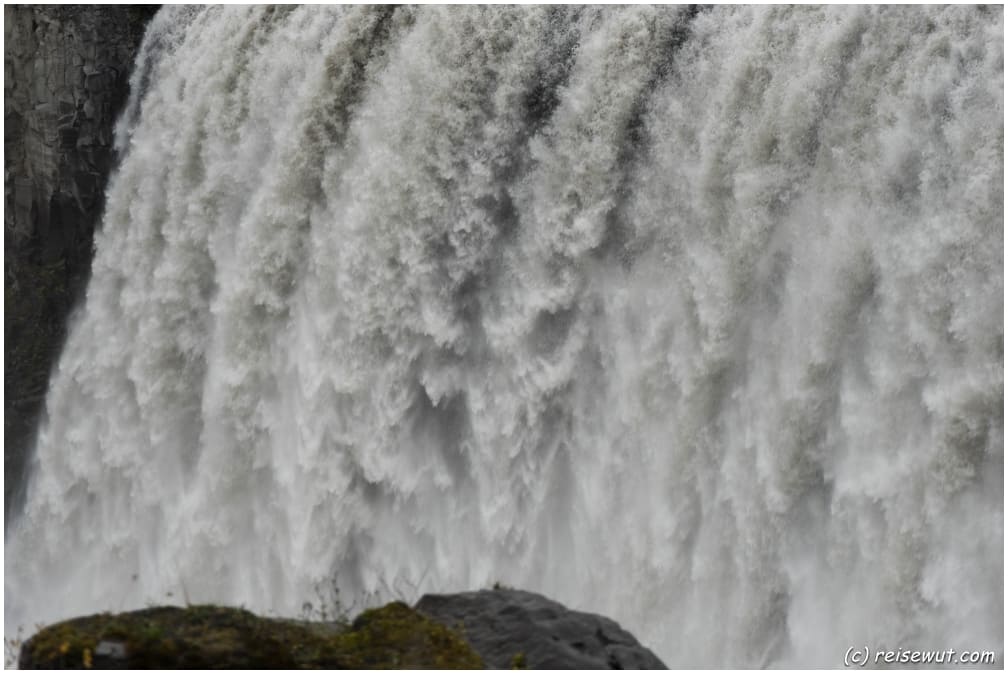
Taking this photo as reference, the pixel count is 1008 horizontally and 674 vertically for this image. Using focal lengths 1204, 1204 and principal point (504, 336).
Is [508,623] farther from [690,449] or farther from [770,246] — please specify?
[770,246]

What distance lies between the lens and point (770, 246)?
32.7 ft

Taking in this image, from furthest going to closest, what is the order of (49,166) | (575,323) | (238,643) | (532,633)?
1. (49,166)
2. (575,323)
3. (532,633)
4. (238,643)

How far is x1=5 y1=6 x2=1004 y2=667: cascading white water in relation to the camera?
9.08 metres

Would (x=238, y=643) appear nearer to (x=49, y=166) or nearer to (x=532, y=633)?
(x=532, y=633)

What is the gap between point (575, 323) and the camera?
11.2m

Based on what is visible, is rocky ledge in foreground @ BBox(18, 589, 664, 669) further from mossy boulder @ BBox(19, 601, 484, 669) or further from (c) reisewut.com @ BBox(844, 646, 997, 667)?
(c) reisewut.com @ BBox(844, 646, 997, 667)

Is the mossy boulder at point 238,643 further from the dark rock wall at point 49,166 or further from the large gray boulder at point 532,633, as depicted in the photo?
the dark rock wall at point 49,166

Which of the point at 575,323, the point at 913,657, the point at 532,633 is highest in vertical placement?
the point at 575,323

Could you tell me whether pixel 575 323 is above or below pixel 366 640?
above

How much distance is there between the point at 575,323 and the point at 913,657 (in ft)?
13.6

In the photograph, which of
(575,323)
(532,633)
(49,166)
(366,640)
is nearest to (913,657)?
(532,633)

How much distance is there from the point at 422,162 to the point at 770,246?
3.75 metres

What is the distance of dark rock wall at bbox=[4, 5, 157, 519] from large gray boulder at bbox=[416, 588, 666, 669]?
35.5 feet

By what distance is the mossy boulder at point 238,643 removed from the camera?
6.50m
